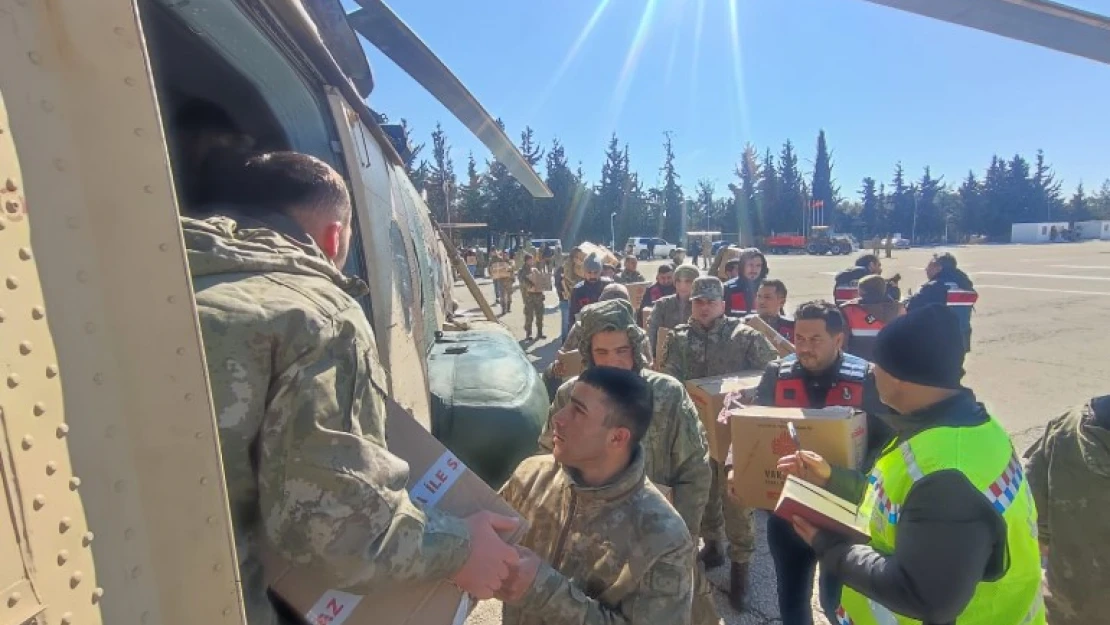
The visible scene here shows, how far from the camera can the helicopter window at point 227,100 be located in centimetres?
225

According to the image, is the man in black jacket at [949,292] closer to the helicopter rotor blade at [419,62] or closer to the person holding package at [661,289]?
the person holding package at [661,289]

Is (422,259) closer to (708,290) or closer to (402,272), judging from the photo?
(402,272)

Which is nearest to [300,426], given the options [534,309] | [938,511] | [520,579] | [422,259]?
[520,579]

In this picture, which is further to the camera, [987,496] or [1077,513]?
[1077,513]

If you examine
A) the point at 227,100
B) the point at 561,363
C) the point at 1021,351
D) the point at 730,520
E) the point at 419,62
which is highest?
the point at 419,62

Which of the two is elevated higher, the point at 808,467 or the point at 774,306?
the point at 774,306

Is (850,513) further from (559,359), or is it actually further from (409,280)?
(559,359)

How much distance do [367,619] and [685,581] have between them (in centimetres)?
81

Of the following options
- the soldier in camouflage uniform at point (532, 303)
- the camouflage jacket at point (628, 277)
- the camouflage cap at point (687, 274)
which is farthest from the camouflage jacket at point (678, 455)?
the soldier in camouflage uniform at point (532, 303)

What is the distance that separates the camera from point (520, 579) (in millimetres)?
1580

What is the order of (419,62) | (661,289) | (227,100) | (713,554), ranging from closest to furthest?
(227,100)
(713,554)
(419,62)
(661,289)

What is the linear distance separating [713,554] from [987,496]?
2524 millimetres

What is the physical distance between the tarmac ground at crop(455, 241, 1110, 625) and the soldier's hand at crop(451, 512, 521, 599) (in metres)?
2.17

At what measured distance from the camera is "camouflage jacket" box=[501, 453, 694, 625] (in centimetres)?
161
